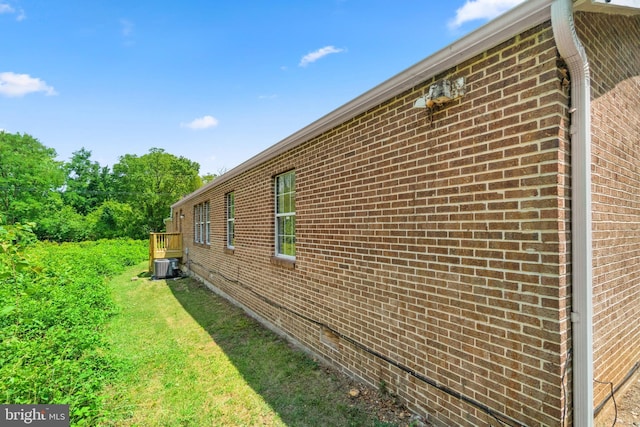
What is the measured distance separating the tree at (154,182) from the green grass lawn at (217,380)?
1169 inches

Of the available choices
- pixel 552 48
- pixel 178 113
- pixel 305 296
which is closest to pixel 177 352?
pixel 305 296

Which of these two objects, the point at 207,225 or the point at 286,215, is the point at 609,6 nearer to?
the point at 286,215

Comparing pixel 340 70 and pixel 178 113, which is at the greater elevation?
pixel 178 113

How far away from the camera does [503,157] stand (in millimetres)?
2309

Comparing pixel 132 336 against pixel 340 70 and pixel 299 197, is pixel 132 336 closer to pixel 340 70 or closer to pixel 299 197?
pixel 299 197

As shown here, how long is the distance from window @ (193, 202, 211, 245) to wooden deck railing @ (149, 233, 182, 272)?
2975mm

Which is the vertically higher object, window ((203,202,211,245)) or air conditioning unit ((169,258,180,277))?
window ((203,202,211,245))

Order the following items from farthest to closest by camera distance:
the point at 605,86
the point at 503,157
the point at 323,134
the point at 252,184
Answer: the point at 252,184, the point at 323,134, the point at 605,86, the point at 503,157

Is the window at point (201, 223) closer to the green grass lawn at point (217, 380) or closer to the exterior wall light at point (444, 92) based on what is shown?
the green grass lawn at point (217, 380)

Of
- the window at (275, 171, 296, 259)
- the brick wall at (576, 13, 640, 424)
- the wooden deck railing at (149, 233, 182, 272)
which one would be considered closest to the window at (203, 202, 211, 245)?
the wooden deck railing at (149, 233, 182, 272)

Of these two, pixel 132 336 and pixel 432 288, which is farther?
pixel 132 336

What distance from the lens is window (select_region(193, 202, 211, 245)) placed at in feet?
37.2

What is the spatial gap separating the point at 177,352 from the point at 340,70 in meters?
6.17

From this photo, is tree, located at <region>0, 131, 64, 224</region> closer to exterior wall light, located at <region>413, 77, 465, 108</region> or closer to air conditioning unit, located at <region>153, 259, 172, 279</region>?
air conditioning unit, located at <region>153, 259, 172, 279</region>
